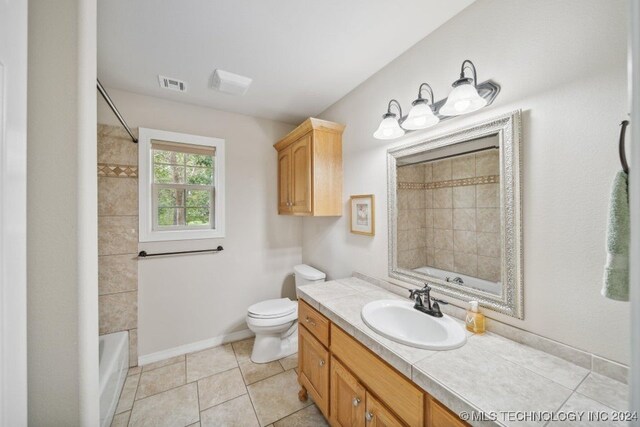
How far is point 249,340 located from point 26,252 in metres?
2.32

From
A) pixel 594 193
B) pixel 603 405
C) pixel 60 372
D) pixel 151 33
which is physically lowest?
pixel 603 405

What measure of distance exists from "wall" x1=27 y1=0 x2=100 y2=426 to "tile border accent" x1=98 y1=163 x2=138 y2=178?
1.76 meters

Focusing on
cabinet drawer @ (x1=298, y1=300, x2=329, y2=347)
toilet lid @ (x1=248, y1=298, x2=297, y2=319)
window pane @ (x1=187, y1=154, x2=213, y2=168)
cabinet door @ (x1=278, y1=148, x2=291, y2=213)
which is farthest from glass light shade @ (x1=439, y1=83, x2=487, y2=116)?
window pane @ (x1=187, y1=154, x2=213, y2=168)

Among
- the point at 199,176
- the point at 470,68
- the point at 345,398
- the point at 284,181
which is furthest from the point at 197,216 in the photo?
the point at 470,68

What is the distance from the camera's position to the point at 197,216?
245 cm

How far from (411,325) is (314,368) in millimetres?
677

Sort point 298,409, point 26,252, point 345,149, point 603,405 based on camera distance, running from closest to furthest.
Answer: point 26,252 → point 603,405 → point 298,409 → point 345,149

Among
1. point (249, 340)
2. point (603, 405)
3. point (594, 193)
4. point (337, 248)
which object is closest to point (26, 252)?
point (603, 405)

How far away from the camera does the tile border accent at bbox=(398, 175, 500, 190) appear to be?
3.92 ft

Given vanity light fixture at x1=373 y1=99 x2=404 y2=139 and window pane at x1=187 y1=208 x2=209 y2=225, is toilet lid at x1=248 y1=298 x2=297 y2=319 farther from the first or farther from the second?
vanity light fixture at x1=373 y1=99 x2=404 y2=139

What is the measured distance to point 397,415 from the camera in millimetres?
970

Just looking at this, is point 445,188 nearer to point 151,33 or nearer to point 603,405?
point 603,405

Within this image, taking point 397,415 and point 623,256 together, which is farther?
point 397,415
